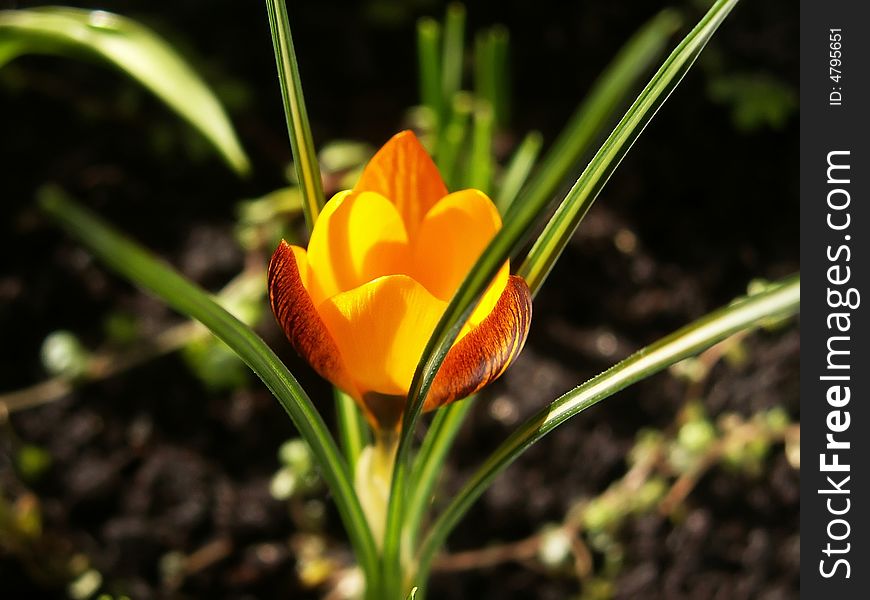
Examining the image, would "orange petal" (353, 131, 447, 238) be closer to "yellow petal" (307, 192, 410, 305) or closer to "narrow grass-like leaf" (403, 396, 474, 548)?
"yellow petal" (307, 192, 410, 305)

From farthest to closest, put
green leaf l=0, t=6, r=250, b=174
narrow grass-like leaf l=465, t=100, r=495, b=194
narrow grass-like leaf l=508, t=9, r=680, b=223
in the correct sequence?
narrow grass-like leaf l=465, t=100, r=495, b=194 → green leaf l=0, t=6, r=250, b=174 → narrow grass-like leaf l=508, t=9, r=680, b=223

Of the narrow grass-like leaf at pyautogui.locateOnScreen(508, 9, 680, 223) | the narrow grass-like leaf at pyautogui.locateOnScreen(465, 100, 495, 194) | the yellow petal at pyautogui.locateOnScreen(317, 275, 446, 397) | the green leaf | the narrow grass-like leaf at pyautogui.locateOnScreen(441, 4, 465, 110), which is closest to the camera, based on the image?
the narrow grass-like leaf at pyautogui.locateOnScreen(508, 9, 680, 223)

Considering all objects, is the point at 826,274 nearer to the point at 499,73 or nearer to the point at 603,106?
the point at 499,73

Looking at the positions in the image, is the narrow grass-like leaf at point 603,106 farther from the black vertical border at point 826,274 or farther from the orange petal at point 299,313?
the black vertical border at point 826,274

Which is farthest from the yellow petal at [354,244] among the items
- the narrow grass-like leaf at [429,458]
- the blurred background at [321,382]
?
the blurred background at [321,382]

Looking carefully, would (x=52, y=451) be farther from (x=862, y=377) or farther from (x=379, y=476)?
(x=862, y=377)

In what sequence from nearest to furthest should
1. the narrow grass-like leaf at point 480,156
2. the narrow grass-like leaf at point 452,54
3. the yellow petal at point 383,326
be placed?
the yellow petal at point 383,326, the narrow grass-like leaf at point 480,156, the narrow grass-like leaf at point 452,54

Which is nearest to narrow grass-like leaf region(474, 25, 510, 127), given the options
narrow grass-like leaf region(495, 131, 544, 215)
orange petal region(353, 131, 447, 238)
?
narrow grass-like leaf region(495, 131, 544, 215)

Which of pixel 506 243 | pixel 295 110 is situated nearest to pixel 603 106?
pixel 506 243
